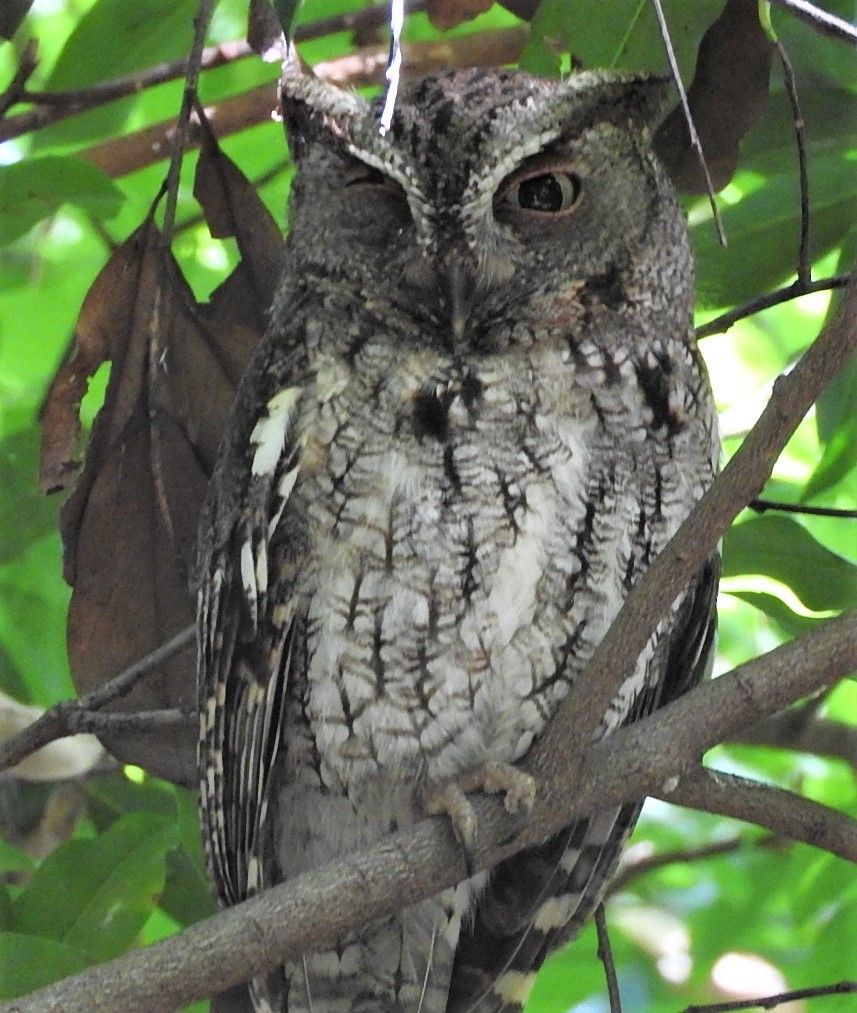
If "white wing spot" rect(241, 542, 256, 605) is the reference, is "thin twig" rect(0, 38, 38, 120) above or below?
above

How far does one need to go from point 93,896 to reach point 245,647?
0.35 m

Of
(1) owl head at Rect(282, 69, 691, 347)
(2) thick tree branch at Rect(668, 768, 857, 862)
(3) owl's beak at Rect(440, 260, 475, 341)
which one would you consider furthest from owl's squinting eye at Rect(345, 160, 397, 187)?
(2) thick tree branch at Rect(668, 768, 857, 862)

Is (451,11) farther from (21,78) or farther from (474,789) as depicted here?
(474,789)

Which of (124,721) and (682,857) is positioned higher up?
(682,857)

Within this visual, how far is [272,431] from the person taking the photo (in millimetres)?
1552

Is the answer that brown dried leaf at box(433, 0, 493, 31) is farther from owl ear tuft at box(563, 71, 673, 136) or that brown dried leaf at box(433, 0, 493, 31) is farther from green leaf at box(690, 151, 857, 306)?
green leaf at box(690, 151, 857, 306)

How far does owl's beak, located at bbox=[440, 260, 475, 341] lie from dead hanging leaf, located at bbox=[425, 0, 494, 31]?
44 centimetres

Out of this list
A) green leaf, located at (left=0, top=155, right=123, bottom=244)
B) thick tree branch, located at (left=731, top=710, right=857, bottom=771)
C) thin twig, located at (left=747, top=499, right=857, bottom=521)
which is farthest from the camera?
thick tree branch, located at (left=731, top=710, right=857, bottom=771)

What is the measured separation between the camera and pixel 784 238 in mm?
1724

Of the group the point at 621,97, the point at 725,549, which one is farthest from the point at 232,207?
the point at 725,549

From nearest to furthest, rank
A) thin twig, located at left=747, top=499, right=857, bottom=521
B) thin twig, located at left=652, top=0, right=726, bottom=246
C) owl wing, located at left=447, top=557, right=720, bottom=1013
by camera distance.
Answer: thin twig, located at left=652, top=0, right=726, bottom=246 → thin twig, located at left=747, top=499, right=857, bottom=521 → owl wing, located at left=447, top=557, right=720, bottom=1013

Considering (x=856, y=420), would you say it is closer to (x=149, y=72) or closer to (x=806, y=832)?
(x=806, y=832)

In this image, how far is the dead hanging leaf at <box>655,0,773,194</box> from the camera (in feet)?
5.39

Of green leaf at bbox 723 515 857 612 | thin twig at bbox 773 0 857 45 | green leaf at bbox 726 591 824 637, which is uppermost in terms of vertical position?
thin twig at bbox 773 0 857 45
